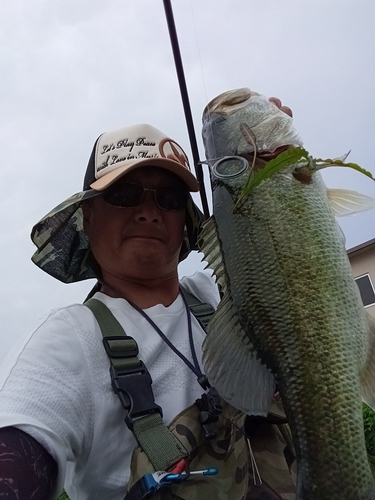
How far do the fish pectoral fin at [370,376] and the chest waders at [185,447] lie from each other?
47 centimetres

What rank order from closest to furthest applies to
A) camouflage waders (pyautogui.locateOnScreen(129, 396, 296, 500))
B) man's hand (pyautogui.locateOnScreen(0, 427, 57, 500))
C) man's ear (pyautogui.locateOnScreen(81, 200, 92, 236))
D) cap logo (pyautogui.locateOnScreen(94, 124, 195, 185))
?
man's hand (pyautogui.locateOnScreen(0, 427, 57, 500)) < camouflage waders (pyautogui.locateOnScreen(129, 396, 296, 500)) < cap logo (pyautogui.locateOnScreen(94, 124, 195, 185)) < man's ear (pyautogui.locateOnScreen(81, 200, 92, 236))

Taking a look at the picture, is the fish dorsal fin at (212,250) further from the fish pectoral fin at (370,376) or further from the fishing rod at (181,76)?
the fishing rod at (181,76)

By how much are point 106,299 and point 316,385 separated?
109 centimetres

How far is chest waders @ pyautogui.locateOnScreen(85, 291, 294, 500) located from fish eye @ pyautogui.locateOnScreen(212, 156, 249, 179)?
2.57ft

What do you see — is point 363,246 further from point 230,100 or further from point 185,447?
point 185,447

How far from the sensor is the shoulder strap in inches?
59.3

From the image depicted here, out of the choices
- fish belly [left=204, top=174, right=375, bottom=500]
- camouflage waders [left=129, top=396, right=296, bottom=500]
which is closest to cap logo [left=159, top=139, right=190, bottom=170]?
fish belly [left=204, top=174, right=375, bottom=500]

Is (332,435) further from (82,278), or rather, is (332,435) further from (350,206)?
(82,278)

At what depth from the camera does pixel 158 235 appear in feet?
7.17

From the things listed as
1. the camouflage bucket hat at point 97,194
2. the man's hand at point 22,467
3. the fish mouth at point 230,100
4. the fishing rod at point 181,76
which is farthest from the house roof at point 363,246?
the man's hand at point 22,467

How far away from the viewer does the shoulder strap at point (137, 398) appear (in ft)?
4.94

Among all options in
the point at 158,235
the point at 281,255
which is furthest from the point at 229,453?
the point at 158,235

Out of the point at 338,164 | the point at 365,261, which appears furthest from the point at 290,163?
the point at 365,261

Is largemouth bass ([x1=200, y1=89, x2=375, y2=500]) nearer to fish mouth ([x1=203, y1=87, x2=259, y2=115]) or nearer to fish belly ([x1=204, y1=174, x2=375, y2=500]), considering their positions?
fish belly ([x1=204, y1=174, x2=375, y2=500])
